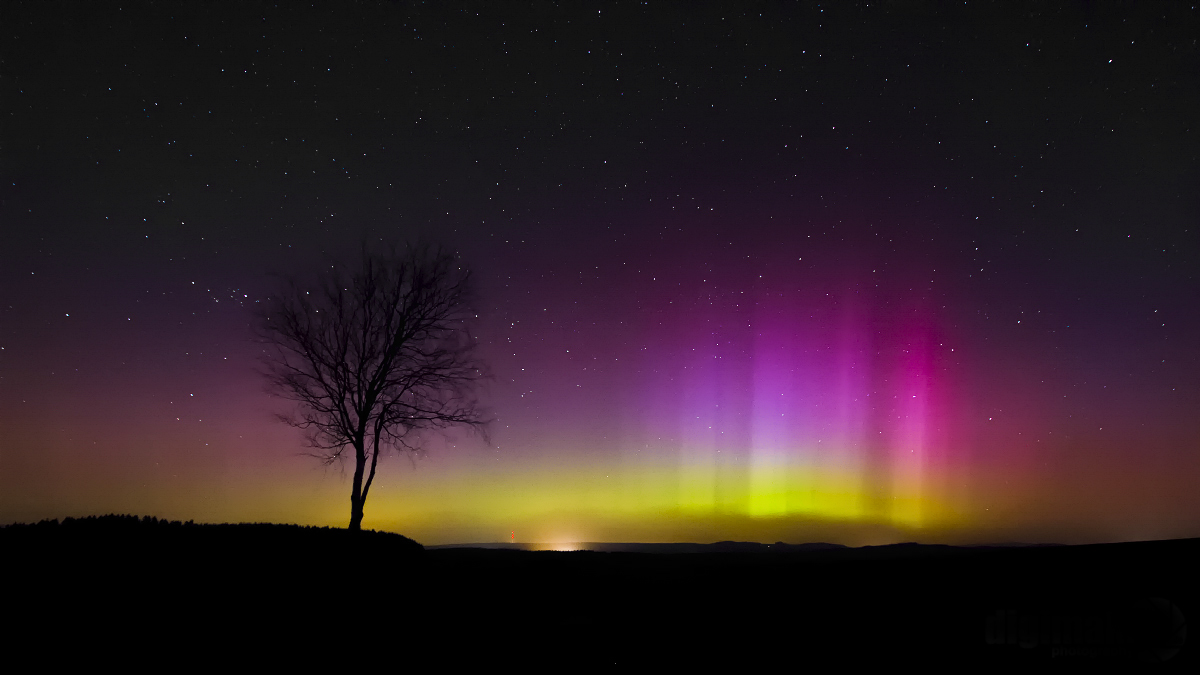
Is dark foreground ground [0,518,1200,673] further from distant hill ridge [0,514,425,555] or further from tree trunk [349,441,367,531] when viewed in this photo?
tree trunk [349,441,367,531]

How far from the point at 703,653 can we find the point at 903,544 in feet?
126

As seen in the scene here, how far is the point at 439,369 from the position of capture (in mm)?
21875

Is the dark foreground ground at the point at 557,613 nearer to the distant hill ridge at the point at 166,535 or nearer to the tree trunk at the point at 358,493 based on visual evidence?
the distant hill ridge at the point at 166,535

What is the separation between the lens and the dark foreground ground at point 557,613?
21.0 feet

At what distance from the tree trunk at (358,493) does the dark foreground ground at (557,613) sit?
8.36m

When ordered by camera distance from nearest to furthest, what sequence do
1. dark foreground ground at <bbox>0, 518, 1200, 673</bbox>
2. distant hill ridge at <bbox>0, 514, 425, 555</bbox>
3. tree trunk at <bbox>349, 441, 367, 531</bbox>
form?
1. dark foreground ground at <bbox>0, 518, 1200, 673</bbox>
2. distant hill ridge at <bbox>0, 514, 425, 555</bbox>
3. tree trunk at <bbox>349, 441, 367, 531</bbox>

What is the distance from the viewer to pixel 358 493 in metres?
20.2

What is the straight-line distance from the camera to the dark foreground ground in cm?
641

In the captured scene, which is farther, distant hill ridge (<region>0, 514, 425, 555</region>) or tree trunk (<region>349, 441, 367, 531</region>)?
tree trunk (<region>349, 441, 367, 531</region>)

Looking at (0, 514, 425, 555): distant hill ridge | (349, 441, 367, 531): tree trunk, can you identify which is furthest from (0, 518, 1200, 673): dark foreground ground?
(349, 441, 367, 531): tree trunk

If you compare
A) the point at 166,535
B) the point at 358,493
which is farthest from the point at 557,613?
the point at 358,493

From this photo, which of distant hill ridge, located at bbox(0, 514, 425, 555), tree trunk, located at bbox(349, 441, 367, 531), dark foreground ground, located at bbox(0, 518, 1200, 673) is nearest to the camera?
dark foreground ground, located at bbox(0, 518, 1200, 673)

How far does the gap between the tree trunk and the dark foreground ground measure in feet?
27.4

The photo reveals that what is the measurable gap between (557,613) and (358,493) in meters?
12.9
